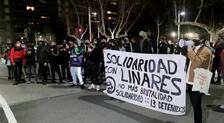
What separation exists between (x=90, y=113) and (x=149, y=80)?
1.77 metres

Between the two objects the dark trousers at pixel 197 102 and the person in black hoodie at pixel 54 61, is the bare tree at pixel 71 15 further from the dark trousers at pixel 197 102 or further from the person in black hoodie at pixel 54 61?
the dark trousers at pixel 197 102

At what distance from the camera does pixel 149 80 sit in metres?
9.55

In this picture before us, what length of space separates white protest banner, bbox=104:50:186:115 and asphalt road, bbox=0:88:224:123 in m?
0.39

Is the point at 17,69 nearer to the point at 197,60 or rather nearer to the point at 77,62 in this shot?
the point at 77,62

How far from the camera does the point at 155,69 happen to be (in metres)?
9.36

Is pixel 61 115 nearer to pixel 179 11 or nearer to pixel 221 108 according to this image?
pixel 221 108

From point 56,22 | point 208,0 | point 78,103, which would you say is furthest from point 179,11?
point 78,103

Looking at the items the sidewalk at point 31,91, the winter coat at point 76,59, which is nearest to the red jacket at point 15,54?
the sidewalk at point 31,91

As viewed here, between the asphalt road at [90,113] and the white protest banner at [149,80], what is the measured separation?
0.39 meters

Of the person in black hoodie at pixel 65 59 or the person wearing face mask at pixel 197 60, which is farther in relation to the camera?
the person in black hoodie at pixel 65 59

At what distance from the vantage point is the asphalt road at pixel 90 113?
31.5ft

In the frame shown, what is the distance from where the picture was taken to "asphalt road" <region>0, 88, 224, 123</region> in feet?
31.5

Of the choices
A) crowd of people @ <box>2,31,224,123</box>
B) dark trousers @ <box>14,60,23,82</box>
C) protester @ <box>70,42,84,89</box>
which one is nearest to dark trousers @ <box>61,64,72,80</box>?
crowd of people @ <box>2,31,224,123</box>

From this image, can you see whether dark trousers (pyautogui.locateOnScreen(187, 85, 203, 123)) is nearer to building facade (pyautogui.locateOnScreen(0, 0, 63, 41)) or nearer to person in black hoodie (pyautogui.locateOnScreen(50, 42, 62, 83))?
person in black hoodie (pyautogui.locateOnScreen(50, 42, 62, 83))
